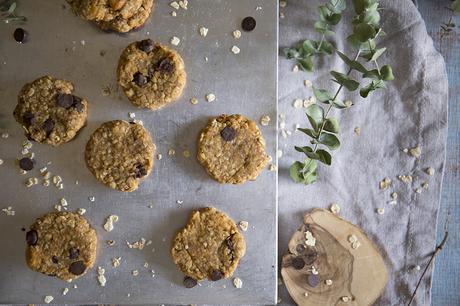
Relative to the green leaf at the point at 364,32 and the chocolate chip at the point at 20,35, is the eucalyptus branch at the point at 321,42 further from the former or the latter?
the chocolate chip at the point at 20,35

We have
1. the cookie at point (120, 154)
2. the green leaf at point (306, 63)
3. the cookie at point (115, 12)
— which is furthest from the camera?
the green leaf at point (306, 63)

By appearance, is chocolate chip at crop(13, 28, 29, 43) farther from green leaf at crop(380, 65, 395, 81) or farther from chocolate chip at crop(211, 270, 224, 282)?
green leaf at crop(380, 65, 395, 81)

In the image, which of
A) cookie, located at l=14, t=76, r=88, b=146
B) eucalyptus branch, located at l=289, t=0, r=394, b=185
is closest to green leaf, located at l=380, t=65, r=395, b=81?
eucalyptus branch, located at l=289, t=0, r=394, b=185

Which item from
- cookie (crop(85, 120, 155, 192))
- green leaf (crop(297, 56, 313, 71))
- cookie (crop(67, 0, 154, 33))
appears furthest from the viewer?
green leaf (crop(297, 56, 313, 71))

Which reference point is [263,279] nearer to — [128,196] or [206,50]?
[128,196]

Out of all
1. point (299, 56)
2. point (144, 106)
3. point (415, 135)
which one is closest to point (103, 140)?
point (144, 106)

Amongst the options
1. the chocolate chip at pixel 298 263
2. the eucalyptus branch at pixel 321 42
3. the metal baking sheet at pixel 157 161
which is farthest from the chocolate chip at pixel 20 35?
the chocolate chip at pixel 298 263
